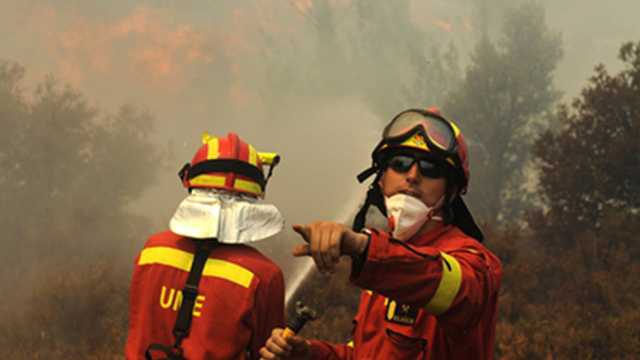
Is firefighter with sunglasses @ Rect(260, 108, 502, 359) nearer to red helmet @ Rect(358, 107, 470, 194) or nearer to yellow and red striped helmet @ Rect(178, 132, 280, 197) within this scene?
red helmet @ Rect(358, 107, 470, 194)

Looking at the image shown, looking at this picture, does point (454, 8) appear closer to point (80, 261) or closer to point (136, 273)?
point (80, 261)

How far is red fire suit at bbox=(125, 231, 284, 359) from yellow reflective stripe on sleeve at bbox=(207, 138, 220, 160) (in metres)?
0.58

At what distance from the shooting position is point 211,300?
294 cm

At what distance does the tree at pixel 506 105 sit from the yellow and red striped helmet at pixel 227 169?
19890 mm

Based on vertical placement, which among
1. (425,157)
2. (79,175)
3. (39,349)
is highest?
(79,175)

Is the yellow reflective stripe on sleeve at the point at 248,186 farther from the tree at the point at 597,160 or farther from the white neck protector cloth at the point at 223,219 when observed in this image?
the tree at the point at 597,160

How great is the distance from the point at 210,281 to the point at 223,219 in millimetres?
392

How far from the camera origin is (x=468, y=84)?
1021 inches

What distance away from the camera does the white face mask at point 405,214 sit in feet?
7.15

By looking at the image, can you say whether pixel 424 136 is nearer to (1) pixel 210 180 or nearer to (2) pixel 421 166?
(2) pixel 421 166

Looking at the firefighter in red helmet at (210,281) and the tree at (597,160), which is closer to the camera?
the firefighter in red helmet at (210,281)

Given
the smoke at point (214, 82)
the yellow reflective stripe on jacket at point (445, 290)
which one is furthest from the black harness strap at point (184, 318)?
the smoke at point (214, 82)

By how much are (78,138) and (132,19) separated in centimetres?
2121

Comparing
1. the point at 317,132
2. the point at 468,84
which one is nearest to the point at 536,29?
the point at 468,84
